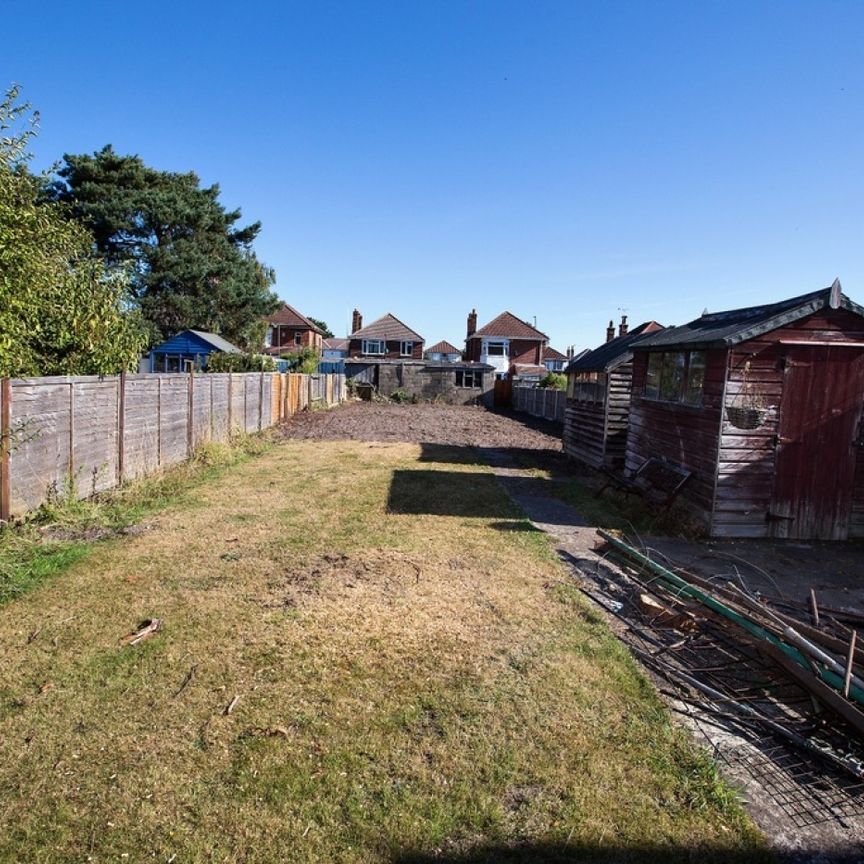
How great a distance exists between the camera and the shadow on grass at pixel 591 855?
2514 millimetres

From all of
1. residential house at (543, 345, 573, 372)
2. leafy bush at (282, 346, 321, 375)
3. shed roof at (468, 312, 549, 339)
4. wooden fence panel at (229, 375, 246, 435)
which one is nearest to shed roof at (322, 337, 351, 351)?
shed roof at (468, 312, 549, 339)

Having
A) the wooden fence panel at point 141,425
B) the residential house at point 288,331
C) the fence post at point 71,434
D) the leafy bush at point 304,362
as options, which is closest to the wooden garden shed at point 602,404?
the wooden fence panel at point 141,425

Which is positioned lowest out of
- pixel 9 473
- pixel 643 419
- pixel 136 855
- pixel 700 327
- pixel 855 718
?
pixel 136 855

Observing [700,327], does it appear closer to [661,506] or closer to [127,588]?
[661,506]

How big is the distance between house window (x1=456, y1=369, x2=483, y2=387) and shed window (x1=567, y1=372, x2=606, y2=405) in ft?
72.9

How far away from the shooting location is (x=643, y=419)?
11.1m

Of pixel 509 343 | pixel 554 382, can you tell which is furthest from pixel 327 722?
pixel 509 343

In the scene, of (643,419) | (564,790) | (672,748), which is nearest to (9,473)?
(564,790)

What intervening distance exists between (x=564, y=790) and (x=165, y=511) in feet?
22.6

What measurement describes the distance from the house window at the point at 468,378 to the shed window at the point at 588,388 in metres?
22.2

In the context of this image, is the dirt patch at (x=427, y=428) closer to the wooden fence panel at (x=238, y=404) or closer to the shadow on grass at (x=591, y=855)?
the wooden fence panel at (x=238, y=404)

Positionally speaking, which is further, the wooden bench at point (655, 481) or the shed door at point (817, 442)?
the wooden bench at point (655, 481)

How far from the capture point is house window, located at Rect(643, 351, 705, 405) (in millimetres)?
8953

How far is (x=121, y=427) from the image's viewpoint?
345 inches
